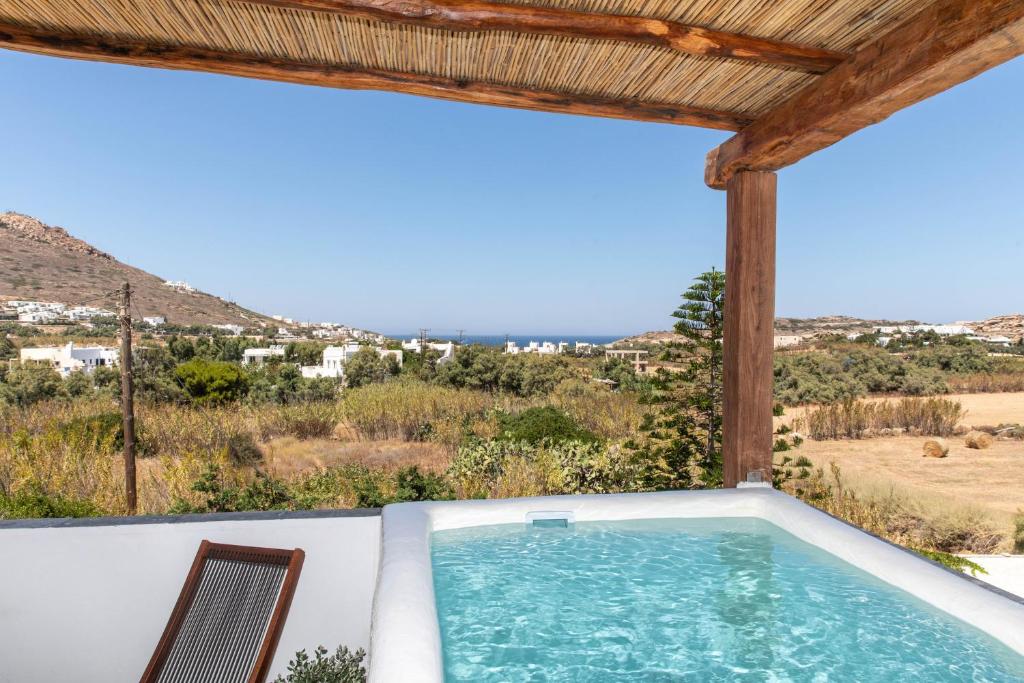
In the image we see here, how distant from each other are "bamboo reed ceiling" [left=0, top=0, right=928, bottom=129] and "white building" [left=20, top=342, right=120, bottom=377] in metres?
8.76

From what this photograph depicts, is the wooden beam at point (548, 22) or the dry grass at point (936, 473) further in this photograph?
the dry grass at point (936, 473)

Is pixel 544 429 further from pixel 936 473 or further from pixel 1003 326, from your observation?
pixel 1003 326

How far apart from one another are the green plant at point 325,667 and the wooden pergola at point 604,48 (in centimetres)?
213

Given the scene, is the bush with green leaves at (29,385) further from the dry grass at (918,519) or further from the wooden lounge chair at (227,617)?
the dry grass at (918,519)

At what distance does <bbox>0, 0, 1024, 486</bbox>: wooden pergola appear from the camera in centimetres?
180

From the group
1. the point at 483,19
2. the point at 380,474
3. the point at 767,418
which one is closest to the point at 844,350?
the point at 767,418

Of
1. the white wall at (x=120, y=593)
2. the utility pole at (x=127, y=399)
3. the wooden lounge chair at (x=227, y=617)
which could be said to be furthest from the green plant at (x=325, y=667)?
the utility pole at (x=127, y=399)

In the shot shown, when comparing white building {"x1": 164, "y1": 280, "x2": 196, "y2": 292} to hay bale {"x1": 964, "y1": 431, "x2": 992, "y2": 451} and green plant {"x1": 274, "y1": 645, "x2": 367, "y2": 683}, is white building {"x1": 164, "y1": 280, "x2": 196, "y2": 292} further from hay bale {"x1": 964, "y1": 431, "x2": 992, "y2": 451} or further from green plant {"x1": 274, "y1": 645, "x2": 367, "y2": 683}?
hay bale {"x1": 964, "y1": 431, "x2": 992, "y2": 451}

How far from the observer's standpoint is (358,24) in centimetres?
195

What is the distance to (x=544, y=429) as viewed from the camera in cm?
461

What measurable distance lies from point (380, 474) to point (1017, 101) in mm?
8989

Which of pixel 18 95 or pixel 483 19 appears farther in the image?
pixel 18 95

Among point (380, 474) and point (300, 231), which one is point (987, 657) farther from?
point (300, 231)

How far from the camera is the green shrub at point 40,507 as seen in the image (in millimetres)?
2607
